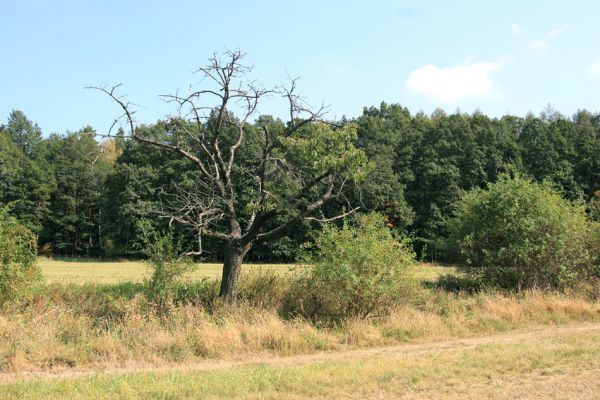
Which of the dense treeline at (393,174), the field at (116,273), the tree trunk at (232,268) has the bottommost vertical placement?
the field at (116,273)

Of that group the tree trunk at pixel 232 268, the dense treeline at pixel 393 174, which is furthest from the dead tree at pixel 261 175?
the dense treeline at pixel 393 174

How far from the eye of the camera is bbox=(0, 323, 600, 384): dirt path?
8.50 meters

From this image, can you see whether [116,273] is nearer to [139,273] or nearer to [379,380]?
[139,273]

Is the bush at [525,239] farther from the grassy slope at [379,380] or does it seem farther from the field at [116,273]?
the grassy slope at [379,380]

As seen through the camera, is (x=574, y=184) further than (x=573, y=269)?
Yes

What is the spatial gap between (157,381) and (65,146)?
7760 centimetres

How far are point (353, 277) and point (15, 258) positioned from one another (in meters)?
8.92

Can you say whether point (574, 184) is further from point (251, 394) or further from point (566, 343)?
point (251, 394)

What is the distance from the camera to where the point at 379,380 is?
7168 mm

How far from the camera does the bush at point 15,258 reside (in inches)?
502

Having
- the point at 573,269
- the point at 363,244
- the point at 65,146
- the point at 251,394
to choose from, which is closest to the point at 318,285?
the point at 363,244

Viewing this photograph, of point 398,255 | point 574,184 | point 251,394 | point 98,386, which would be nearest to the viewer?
point 251,394

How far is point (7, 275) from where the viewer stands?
12805 mm

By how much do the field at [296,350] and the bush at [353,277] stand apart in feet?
1.71
